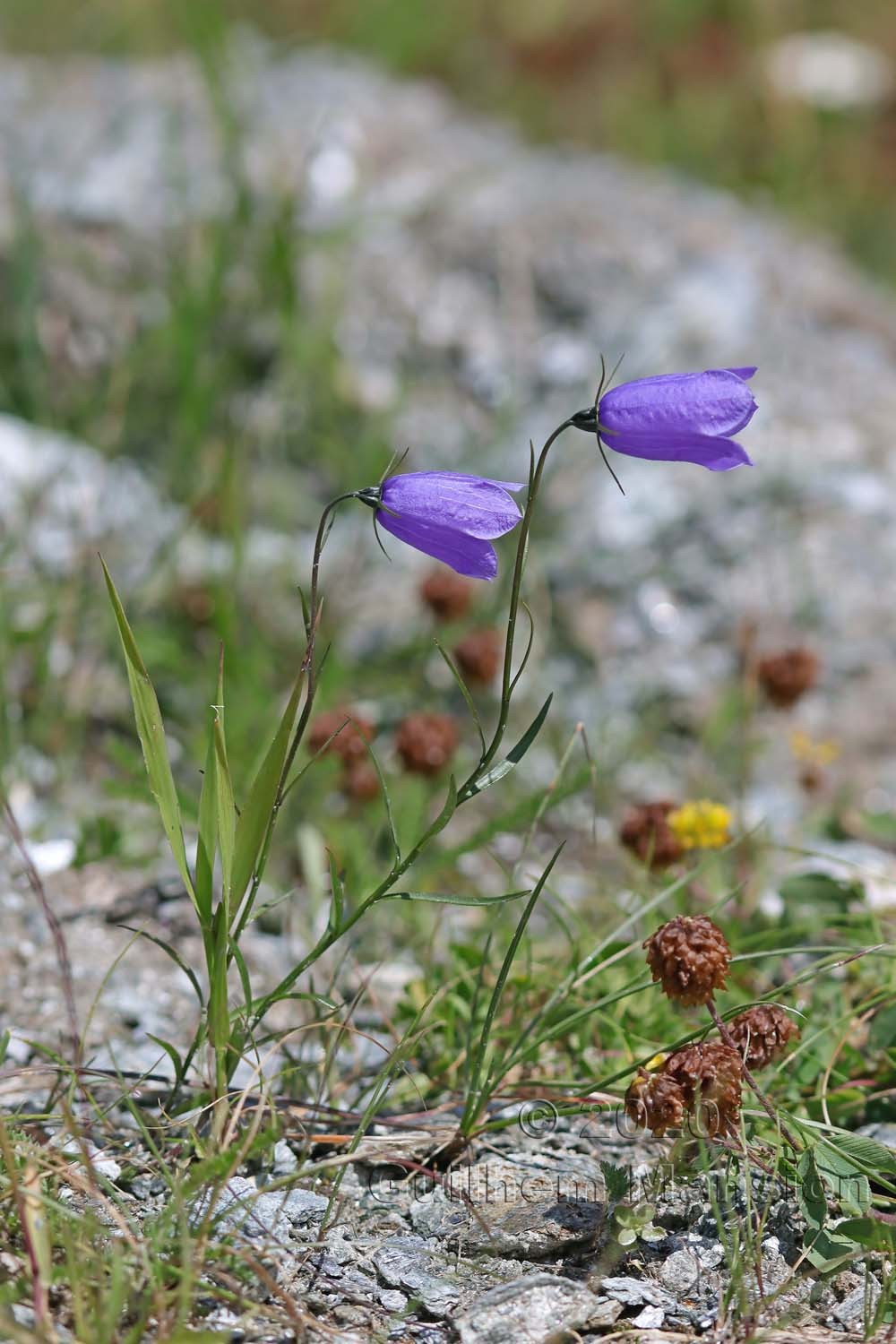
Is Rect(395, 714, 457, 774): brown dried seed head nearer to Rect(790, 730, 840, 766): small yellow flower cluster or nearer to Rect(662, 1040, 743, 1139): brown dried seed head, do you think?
Rect(790, 730, 840, 766): small yellow flower cluster

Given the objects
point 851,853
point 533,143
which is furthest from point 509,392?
point 533,143

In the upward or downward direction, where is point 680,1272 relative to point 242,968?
downward

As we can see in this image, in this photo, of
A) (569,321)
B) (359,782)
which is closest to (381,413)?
(569,321)

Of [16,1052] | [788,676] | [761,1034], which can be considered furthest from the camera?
[788,676]

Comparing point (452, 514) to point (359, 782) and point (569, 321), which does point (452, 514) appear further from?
point (569, 321)

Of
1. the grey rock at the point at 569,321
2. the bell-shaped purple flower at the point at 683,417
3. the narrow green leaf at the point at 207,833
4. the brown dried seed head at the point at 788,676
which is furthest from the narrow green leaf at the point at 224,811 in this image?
the grey rock at the point at 569,321
